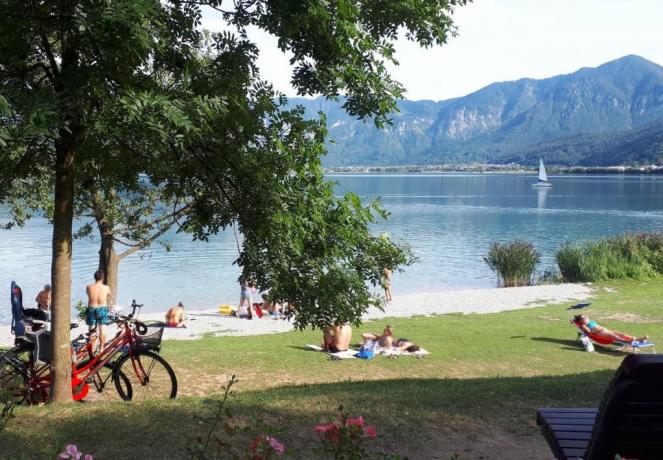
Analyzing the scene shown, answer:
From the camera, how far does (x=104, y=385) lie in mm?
8102

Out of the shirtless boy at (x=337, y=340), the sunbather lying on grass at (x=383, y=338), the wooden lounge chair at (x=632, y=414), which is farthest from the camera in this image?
the sunbather lying on grass at (x=383, y=338)

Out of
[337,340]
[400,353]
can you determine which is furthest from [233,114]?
[400,353]

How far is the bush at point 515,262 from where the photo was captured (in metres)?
29.6

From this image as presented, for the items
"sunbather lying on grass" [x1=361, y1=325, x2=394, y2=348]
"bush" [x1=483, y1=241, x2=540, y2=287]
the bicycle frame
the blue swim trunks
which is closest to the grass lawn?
"sunbather lying on grass" [x1=361, y1=325, x2=394, y2=348]

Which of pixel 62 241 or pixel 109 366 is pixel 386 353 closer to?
pixel 109 366

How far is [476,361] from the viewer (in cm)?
1270

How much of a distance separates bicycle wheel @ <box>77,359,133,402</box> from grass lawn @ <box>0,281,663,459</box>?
1.06 m

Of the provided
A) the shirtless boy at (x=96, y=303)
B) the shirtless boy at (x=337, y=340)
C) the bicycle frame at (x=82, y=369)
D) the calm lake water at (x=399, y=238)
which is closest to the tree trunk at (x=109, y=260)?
the shirtless boy at (x=96, y=303)

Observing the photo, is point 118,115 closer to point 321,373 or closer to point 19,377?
point 19,377

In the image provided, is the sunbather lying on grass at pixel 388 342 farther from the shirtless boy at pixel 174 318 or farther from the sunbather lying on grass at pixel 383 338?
the shirtless boy at pixel 174 318

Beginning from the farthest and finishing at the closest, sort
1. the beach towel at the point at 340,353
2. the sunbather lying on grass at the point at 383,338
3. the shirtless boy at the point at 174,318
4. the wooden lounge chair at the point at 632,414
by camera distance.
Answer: the shirtless boy at the point at 174,318, the sunbather lying on grass at the point at 383,338, the beach towel at the point at 340,353, the wooden lounge chair at the point at 632,414

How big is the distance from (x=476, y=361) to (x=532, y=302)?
1031 centimetres

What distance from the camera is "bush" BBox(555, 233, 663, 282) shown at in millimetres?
26609

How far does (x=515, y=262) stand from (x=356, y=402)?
24.5 m
